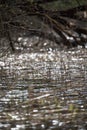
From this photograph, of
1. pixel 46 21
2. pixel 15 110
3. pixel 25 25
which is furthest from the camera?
pixel 46 21

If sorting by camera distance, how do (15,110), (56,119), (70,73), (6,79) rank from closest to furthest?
(56,119), (15,110), (6,79), (70,73)

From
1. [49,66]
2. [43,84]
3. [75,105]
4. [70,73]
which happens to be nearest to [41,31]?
[49,66]

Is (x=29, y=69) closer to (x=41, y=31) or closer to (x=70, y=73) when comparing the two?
(x=70, y=73)

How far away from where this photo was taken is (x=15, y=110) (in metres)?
5.75

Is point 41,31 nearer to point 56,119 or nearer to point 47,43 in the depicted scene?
point 47,43

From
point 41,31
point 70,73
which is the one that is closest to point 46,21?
point 41,31

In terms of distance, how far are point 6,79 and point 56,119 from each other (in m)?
3.15

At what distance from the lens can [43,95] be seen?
6680 mm

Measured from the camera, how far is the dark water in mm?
5152

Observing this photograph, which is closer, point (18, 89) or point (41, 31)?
point (18, 89)

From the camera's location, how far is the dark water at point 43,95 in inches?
203

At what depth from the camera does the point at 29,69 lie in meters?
9.82

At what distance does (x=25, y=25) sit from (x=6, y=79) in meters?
5.86

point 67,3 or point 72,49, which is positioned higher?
point 67,3
